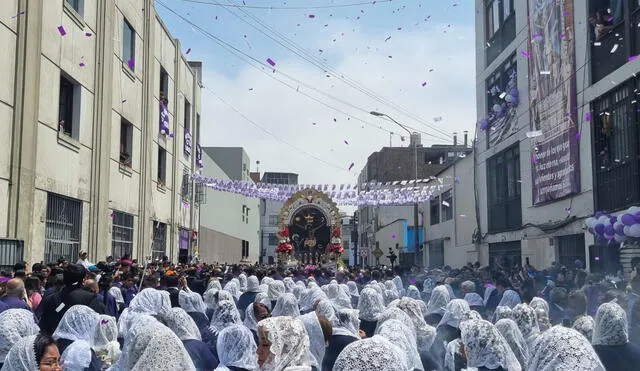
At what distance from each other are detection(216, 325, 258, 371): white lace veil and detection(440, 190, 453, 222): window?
28210 millimetres

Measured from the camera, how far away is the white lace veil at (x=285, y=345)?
4531 millimetres

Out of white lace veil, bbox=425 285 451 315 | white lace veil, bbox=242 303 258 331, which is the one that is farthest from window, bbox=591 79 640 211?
white lace veil, bbox=242 303 258 331

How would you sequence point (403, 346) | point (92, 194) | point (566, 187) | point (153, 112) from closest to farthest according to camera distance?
point (403, 346)
point (566, 187)
point (92, 194)
point (153, 112)

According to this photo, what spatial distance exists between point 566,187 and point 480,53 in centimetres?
1041

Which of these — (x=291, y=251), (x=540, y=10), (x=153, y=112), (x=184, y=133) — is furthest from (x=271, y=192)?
(x=540, y=10)

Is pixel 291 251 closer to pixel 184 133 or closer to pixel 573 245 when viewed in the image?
pixel 184 133

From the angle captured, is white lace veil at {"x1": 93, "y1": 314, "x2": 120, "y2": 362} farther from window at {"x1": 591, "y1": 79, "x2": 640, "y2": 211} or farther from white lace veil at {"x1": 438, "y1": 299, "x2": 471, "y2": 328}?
window at {"x1": 591, "y1": 79, "x2": 640, "y2": 211}

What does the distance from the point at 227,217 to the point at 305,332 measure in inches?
1633

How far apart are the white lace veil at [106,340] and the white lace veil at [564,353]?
394 cm

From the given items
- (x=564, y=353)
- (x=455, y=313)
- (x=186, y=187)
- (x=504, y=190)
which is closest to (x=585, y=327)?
(x=455, y=313)

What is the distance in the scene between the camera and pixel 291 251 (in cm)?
4091

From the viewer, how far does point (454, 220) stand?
3206cm

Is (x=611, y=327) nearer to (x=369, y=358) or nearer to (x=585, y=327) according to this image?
(x=585, y=327)

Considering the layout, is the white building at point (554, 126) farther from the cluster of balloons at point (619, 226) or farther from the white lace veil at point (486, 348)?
the white lace veil at point (486, 348)
